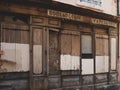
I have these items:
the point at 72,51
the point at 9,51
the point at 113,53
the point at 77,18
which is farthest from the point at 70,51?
the point at 113,53

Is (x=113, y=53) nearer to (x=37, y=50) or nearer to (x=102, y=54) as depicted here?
(x=102, y=54)

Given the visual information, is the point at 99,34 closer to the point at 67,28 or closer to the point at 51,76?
the point at 67,28

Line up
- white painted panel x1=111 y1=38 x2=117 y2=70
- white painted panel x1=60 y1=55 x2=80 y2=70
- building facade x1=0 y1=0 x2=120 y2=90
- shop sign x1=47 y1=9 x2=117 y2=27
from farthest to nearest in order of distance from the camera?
white painted panel x1=111 y1=38 x2=117 y2=70, white painted panel x1=60 y1=55 x2=80 y2=70, shop sign x1=47 y1=9 x2=117 y2=27, building facade x1=0 y1=0 x2=120 y2=90

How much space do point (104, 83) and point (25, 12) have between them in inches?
284

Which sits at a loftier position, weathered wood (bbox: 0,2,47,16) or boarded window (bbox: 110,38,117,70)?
weathered wood (bbox: 0,2,47,16)

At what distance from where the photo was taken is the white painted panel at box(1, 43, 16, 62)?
1177 centimetres

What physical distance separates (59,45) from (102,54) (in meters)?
4.05

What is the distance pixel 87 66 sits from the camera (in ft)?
54.0

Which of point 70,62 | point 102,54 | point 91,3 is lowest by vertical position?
point 70,62

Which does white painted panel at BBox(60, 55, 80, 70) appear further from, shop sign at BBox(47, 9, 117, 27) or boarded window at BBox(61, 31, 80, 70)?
shop sign at BBox(47, 9, 117, 27)

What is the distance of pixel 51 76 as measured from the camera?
14.0 metres

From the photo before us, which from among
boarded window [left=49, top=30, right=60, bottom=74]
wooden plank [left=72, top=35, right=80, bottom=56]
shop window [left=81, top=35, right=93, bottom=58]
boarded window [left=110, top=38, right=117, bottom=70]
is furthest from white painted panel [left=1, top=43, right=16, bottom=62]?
boarded window [left=110, top=38, right=117, bottom=70]

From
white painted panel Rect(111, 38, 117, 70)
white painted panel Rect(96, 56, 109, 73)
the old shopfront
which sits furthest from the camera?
white painted panel Rect(111, 38, 117, 70)

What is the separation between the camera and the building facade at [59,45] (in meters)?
12.1
